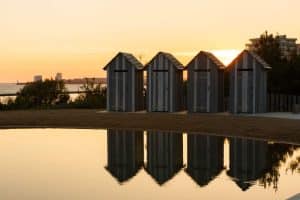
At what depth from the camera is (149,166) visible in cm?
1325

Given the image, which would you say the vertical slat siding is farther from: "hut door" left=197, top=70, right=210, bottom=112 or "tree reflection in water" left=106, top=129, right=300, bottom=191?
"tree reflection in water" left=106, top=129, right=300, bottom=191

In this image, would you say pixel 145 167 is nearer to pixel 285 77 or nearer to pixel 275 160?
pixel 275 160

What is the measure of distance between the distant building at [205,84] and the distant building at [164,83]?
767 millimetres

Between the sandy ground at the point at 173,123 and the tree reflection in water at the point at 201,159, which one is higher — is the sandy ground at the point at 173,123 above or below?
above

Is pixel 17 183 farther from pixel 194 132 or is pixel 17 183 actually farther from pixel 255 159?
pixel 194 132

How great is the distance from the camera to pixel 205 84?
25.6 meters

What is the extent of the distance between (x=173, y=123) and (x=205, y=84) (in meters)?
4.84

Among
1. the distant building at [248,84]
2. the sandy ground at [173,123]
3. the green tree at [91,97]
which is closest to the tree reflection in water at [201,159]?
the sandy ground at [173,123]

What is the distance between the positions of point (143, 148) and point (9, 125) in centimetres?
851

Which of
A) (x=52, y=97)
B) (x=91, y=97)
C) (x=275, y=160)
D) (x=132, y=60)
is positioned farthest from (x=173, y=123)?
(x=52, y=97)

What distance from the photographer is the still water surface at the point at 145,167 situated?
1034 centimetres

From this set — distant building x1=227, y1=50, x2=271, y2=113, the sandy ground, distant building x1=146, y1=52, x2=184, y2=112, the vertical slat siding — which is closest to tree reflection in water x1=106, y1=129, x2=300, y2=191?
the sandy ground

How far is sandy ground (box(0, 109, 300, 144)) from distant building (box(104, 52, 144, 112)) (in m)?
2.16

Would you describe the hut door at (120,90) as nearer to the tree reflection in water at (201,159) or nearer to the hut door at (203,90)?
the hut door at (203,90)
